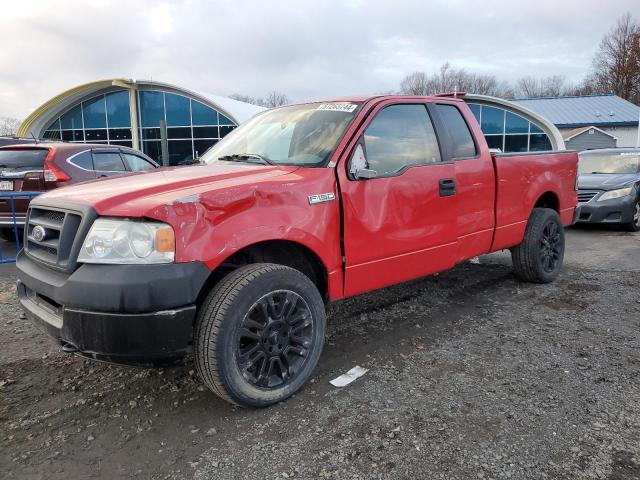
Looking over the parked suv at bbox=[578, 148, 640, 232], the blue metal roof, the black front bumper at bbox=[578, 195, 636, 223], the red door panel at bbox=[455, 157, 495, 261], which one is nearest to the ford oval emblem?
the red door panel at bbox=[455, 157, 495, 261]

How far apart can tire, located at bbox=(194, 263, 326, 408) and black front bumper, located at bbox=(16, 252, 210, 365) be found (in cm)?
15

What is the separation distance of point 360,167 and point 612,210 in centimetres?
787

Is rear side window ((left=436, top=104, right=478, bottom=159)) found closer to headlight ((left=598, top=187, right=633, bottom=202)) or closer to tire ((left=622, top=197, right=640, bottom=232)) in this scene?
headlight ((left=598, top=187, right=633, bottom=202))

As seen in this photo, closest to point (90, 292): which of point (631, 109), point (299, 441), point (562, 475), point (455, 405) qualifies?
point (299, 441)

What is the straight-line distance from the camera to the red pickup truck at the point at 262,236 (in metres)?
2.49

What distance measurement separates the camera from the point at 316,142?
351 cm

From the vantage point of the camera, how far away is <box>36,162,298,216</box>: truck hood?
8.42ft

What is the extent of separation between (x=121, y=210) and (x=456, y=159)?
112 inches

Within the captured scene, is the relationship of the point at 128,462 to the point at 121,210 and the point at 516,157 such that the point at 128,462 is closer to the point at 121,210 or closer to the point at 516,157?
the point at 121,210

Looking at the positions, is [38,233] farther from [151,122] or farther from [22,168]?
[151,122]

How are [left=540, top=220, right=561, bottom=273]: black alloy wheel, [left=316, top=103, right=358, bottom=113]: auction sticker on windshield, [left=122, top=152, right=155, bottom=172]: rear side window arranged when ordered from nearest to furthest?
[left=316, top=103, right=358, bottom=113]: auction sticker on windshield, [left=540, top=220, right=561, bottom=273]: black alloy wheel, [left=122, top=152, right=155, bottom=172]: rear side window

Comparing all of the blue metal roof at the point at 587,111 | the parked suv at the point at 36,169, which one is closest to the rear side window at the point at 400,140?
the parked suv at the point at 36,169

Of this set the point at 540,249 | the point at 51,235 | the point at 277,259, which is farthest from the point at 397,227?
the point at 540,249

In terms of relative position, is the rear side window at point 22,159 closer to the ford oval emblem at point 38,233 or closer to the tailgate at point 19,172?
the tailgate at point 19,172
